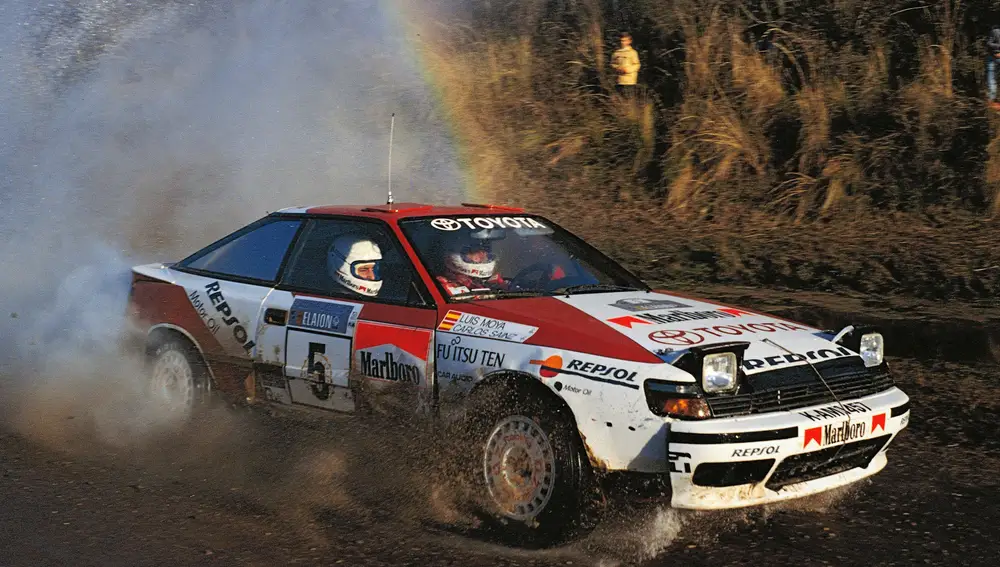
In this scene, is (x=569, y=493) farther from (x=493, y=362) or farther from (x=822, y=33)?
(x=822, y=33)

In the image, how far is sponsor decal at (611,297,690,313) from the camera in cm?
505

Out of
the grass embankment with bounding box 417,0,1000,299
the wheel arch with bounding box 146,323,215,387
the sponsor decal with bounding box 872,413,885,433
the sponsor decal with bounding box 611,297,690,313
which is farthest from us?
the grass embankment with bounding box 417,0,1000,299

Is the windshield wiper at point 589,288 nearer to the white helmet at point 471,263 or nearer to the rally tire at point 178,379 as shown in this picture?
the white helmet at point 471,263

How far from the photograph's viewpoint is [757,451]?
4.14 meters

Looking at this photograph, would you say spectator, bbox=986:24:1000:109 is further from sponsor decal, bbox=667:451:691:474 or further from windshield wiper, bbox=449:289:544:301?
sponsor decal, bbox=667:451:691:474

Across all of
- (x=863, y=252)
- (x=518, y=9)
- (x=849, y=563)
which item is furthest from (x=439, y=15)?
(x=849, y=563)

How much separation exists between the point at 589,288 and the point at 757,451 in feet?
5.17

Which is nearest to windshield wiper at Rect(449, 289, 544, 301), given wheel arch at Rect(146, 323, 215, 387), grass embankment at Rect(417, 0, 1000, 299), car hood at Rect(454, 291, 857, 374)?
car hood at Rect(454, 291, 857, 374)

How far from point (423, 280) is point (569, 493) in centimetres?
138

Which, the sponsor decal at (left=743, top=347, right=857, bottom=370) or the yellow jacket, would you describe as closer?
the sponsor decal at (left=743, top=347, right=857, bottom=370)

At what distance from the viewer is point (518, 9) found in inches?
794

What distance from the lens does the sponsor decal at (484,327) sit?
4.62m

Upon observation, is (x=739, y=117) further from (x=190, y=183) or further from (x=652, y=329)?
(x=652, y=329)

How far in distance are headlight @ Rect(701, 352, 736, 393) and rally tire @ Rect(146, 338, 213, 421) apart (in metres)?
3.06
